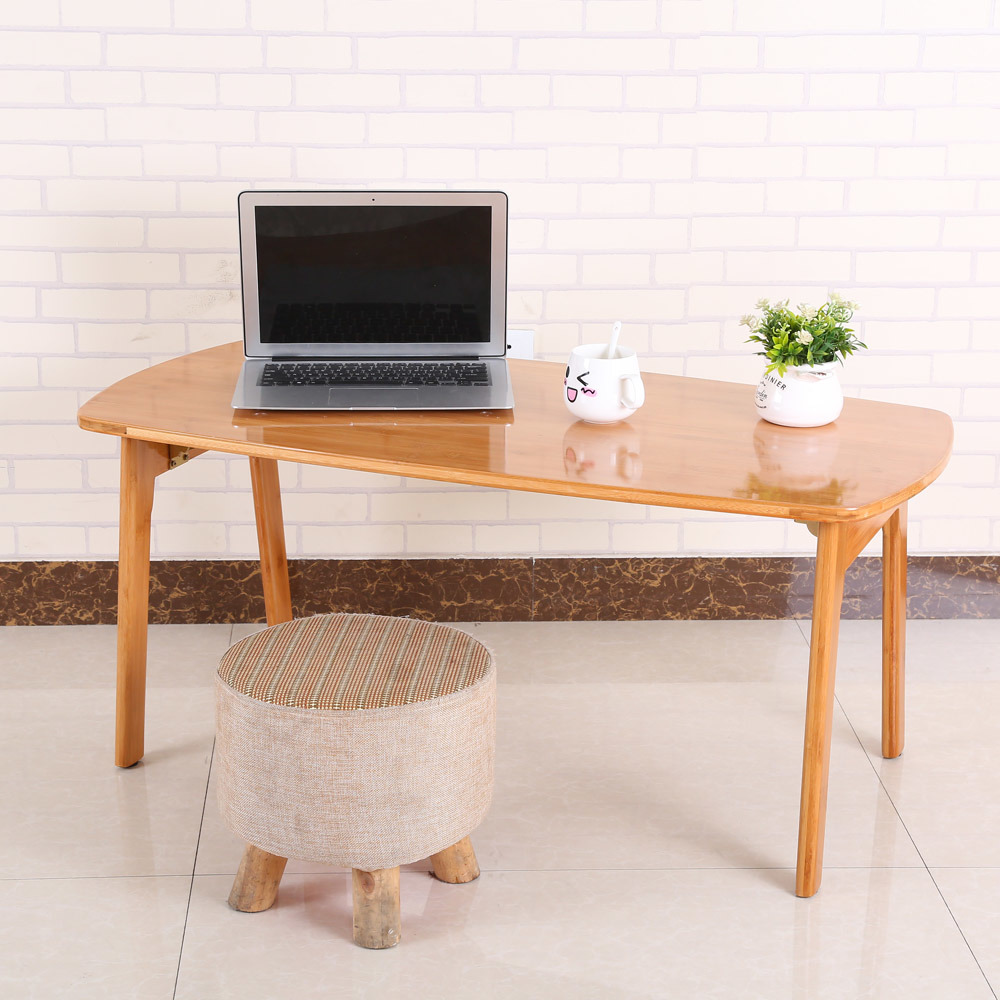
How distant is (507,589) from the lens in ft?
9.39

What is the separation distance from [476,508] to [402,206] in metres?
0.85

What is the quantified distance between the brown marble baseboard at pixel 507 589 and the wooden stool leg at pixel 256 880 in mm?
1026

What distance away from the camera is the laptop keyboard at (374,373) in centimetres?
213

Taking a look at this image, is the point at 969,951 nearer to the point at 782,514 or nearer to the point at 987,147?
the point at 782,514

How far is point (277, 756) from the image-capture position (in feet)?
5.70

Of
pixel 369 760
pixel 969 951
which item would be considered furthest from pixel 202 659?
pixel 969 951

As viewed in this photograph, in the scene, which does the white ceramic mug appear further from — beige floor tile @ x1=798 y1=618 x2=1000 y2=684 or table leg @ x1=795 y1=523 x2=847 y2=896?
beige floor tile @ x1=798 y1=618 x2=1000 y2=684

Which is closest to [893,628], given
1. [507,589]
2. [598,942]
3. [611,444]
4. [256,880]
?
[611,444]

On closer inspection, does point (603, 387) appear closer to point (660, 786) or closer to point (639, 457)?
point (639, 457)

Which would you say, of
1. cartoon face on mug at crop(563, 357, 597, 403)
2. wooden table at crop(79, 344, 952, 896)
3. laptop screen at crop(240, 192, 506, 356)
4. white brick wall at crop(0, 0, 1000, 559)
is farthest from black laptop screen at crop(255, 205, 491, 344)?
white brick wall at crop(0, 0, 1000, 559)

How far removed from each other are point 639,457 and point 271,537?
985mm

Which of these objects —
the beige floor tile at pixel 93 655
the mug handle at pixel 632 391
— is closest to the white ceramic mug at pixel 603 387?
the mug handle at pixel 632 391

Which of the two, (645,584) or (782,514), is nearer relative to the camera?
(782,514)

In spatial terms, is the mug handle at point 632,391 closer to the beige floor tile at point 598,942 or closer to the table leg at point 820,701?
the table leg at point 820,701
